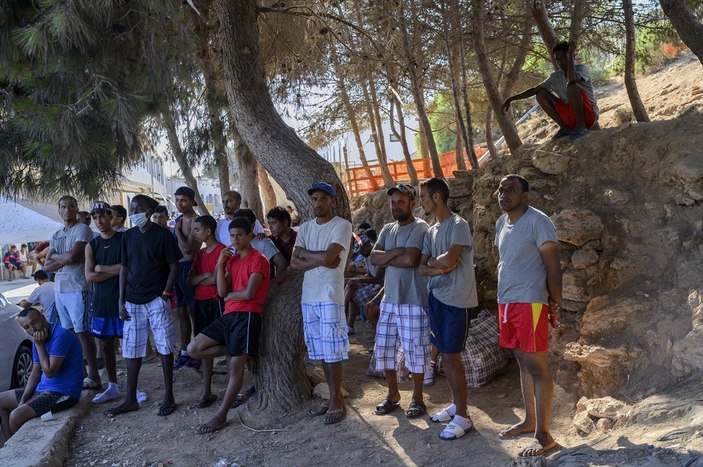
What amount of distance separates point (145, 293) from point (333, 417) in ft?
6.71

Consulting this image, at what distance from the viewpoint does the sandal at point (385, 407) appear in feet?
17.6

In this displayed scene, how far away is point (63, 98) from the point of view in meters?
6.34

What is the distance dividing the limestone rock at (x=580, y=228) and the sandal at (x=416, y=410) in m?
1.96

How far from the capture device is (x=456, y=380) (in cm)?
483

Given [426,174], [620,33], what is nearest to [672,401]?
[620,33]

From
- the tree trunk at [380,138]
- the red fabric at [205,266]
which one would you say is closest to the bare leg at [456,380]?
the red fabric at [205,266]

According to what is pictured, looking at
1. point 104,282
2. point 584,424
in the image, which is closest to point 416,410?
point 584,424

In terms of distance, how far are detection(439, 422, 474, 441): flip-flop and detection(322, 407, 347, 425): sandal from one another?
36.9 inches

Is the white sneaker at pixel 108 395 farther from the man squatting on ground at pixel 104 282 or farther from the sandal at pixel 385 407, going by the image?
the sandal at pixel 385 407

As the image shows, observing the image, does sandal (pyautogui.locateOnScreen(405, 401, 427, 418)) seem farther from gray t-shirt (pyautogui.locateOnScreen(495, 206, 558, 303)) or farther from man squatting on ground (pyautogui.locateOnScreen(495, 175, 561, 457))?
gray t-shirt (pyautogui.locateOnScreen(495, 206, 558, 303))

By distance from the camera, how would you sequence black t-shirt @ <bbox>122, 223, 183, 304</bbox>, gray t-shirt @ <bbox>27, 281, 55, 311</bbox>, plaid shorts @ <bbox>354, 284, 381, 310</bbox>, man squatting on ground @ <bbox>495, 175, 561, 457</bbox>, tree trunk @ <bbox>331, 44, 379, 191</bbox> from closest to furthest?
man squatting on ground @ <bbox>495, 175, 561, 457</bbox>
black t-shirt @ <bbox>122, 223, 183, 304</bbox>
gray t-shirt @ <bbox>27, 281, 55, 311</bbox>
plaid shorts @ <bbox>354, 284, 381, 310</bbox>
tree trunk @ <bbox>331, 44, 379, 191</bbox>

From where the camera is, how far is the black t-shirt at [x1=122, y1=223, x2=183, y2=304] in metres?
5.85

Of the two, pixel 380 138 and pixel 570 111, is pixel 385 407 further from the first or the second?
pixel 380 138

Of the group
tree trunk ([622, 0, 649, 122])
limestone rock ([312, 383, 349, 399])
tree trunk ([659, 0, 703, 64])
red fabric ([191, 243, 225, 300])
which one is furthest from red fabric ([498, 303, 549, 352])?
tree trunk ([622, 0, 649, 122])
